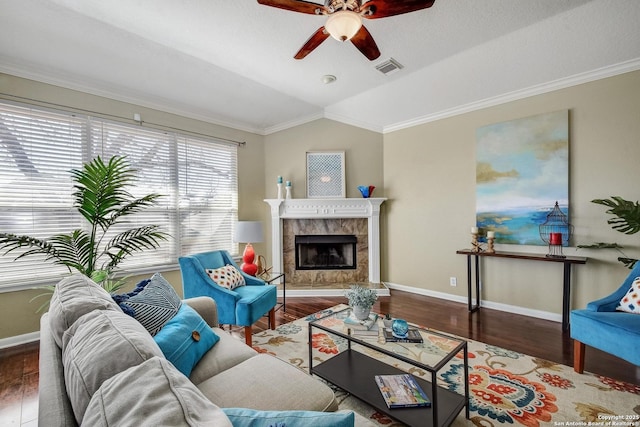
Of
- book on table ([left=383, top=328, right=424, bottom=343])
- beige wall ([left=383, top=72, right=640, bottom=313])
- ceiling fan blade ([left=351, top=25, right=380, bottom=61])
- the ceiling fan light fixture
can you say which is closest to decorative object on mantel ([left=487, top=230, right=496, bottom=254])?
beige wall ([left=383, top=72, right=640, bottom=313])

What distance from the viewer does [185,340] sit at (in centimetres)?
140

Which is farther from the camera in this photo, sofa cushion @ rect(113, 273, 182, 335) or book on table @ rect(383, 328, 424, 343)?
book on table @ rect(383, 328, 424, 343)

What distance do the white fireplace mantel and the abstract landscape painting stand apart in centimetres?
148

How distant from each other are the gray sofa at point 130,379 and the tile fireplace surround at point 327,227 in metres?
3.03

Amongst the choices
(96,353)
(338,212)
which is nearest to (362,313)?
(96,353)

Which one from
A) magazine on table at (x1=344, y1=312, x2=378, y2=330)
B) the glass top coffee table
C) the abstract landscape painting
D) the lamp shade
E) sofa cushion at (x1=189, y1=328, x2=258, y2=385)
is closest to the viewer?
sofa cushion at (x1=189, y1=328, x2=258, y2=385)

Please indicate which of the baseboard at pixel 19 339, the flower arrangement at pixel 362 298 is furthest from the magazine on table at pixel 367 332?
the baseboard at pixel 19 339

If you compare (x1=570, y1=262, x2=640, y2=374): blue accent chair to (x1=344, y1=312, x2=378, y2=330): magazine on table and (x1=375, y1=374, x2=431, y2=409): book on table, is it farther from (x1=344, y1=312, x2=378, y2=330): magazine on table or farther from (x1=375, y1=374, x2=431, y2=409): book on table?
(x1=344, y1=312, x2=378, y2=330): magazine on table

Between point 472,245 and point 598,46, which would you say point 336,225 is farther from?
point 598,46

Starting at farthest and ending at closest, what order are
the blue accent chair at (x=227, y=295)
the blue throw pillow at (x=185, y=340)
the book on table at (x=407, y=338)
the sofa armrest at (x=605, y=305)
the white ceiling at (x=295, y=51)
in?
1. the blue accent chair at (x=227, y=295)
2. the white ceiling at (x=295, y=51)
3. the sofa armrest at (x=605, y=305)
4. the book on table at (x=407, y=338)
5. the blue throw pillow at (x=185, y=340)

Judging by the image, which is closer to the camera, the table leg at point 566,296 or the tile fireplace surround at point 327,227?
the table leg at point 566,296

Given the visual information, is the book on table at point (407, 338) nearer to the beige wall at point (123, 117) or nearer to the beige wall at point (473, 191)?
the beige wall at point (473, 191)

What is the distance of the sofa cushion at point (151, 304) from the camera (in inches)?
56.1

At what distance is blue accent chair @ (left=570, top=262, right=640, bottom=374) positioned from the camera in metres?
1.81
